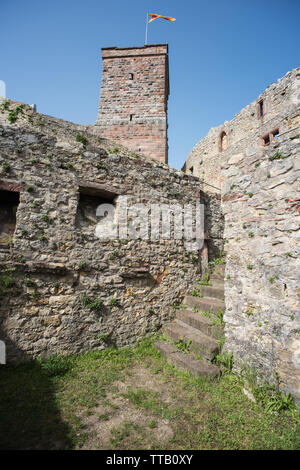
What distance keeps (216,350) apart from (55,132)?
287 inches

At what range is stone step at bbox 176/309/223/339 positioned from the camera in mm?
4434

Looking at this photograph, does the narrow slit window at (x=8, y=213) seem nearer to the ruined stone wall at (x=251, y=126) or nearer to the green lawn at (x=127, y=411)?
the green lawn at (x=127, y=411)

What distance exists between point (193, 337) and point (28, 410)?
3027 millimetres

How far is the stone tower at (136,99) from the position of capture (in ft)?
32.3

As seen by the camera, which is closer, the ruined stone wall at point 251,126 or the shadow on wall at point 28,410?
the shadow on wall at point 28,410

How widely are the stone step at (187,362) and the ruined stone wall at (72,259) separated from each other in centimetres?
75

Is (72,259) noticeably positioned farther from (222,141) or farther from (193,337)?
(222,141)

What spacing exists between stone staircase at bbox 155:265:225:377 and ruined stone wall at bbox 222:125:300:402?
436 millimetres

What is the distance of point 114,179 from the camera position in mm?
5289

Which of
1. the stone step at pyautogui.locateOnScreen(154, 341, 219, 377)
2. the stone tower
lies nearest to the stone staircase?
the stone step at pyautogui.locateOnScreen(154, 341, 219, 377)

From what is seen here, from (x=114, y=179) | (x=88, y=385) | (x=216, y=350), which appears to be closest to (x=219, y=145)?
(x=114, y=179)

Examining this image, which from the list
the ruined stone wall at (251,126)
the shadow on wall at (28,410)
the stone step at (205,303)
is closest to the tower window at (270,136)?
the ruined stone wall at (251,126)

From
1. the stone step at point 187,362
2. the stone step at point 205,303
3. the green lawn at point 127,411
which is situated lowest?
the green lawn at point 127,411
